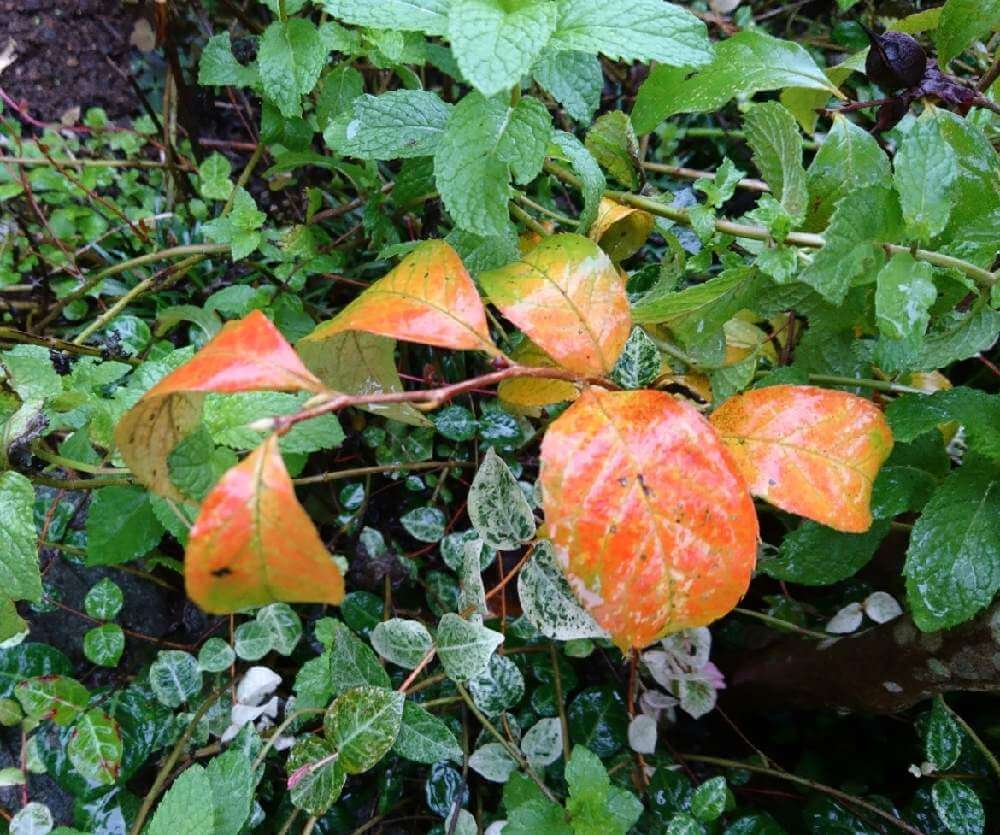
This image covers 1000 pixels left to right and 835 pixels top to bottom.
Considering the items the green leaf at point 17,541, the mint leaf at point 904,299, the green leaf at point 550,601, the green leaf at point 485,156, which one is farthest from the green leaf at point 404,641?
the mint leaf at point 904,299

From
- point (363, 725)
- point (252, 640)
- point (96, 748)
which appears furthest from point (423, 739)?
point (96, 748)

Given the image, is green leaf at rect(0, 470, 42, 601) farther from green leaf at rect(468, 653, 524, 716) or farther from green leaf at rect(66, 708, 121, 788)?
green leaf at rect(468, 653, 524, 716)

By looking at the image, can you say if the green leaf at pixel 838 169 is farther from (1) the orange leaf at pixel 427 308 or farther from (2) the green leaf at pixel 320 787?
(2) the green leaf at pixel 320 787

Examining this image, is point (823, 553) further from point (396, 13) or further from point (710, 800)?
point (396, 13)

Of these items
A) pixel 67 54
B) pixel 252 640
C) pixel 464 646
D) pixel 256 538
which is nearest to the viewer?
pixel 256 538

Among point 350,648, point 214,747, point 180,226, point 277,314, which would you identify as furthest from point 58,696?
point 180,226

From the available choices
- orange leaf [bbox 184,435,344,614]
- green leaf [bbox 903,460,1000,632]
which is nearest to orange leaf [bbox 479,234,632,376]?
orange leaf [bbox 184,435,344,614]
